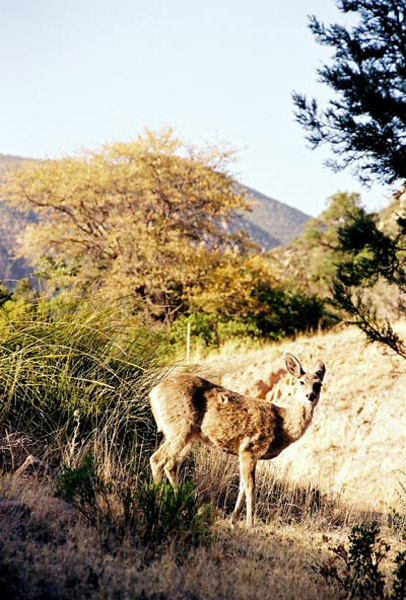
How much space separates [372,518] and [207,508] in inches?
132

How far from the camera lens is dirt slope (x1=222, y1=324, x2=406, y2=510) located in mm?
10859

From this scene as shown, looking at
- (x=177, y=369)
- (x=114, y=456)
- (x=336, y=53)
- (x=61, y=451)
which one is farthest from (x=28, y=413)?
(x=336, y=53)

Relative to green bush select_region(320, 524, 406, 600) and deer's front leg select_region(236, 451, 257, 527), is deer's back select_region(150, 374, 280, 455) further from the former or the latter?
green bush select_region(320, 524, 406, 600)

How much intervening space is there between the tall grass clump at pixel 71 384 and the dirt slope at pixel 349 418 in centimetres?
306

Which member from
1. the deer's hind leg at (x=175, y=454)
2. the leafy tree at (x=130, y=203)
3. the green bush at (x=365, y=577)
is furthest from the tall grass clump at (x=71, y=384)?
the leafy tree at (x=130, y=203)

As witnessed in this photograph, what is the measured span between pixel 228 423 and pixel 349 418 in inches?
270

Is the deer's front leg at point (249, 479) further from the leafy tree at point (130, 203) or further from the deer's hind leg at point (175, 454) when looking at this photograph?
the leafy tree at point (130, 203)

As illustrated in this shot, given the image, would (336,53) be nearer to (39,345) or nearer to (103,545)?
(39,345)

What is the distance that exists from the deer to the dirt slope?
3186 millimetres

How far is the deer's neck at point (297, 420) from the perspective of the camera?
21.3 feet

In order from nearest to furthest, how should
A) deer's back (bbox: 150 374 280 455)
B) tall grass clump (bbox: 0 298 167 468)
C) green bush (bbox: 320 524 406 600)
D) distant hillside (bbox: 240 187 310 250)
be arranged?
green bush (bbox: 320 524 406 600) < deer's back (bbox: 150 374 280 455) < tall grass clump (bbox: 0 298 167 468) < distant hillside (bbox: 240 187 310 250)

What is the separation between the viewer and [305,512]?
735cm

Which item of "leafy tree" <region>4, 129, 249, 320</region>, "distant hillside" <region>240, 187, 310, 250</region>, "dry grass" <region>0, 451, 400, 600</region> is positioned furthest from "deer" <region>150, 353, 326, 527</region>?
"distant hillside" <region>240, 187, 310, 250</region>

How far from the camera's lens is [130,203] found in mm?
27172
